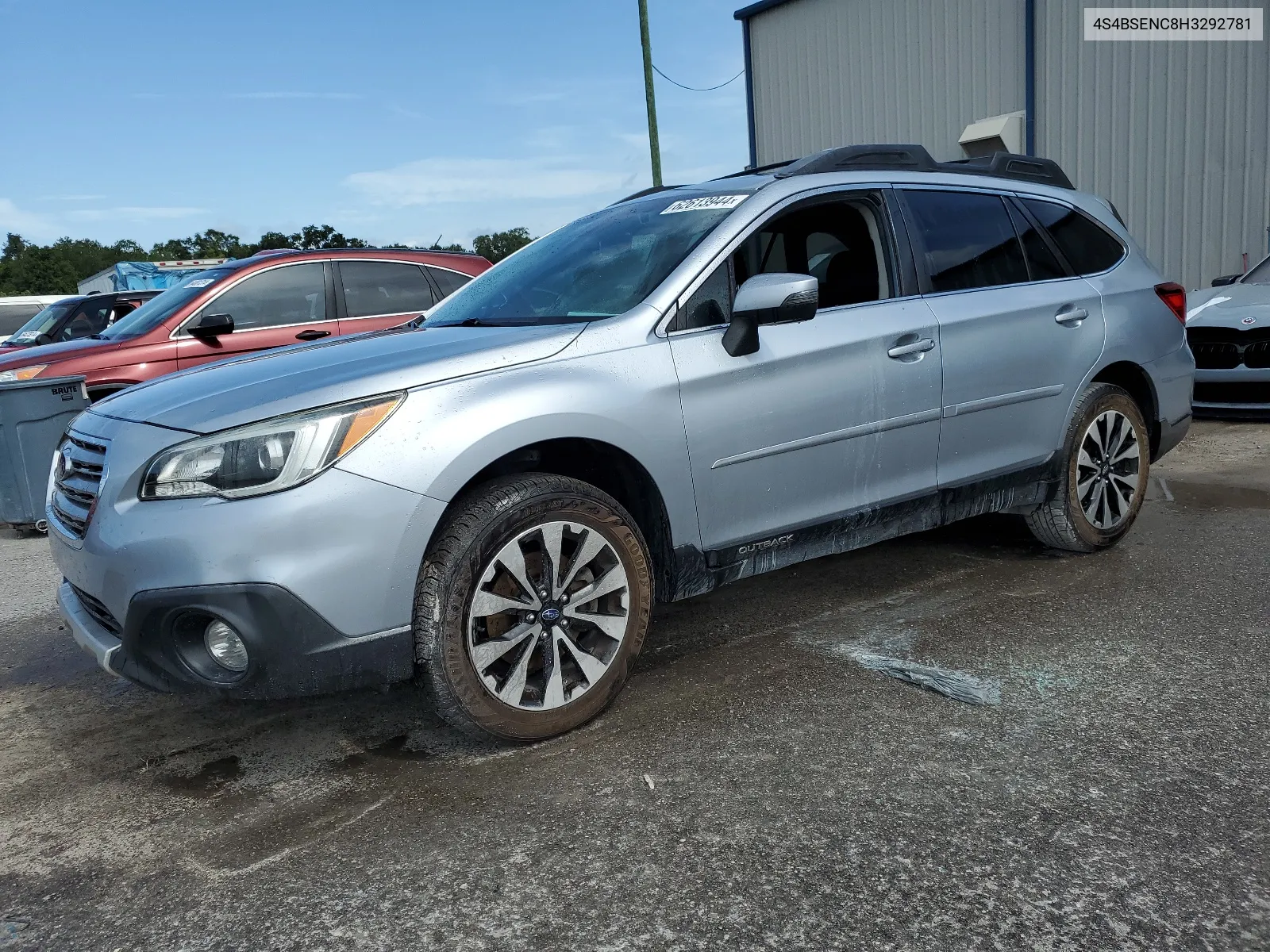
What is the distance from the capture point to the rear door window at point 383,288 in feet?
27.4

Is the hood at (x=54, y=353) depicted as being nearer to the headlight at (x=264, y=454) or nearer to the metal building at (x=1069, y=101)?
the headlight at (x=264, y=454)

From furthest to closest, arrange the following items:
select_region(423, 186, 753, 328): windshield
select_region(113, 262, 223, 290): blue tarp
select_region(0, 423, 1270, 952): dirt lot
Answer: select_region(113, 262, 223, 290): blue tarp
select_region(423, 186, 753, 328): windshield
select_region(0, 423, 1270, 952): dirt lot

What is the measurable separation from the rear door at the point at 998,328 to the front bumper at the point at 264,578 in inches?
87.6

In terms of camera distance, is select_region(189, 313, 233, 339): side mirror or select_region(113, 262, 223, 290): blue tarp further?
select_region(113, 262, 223, 290): blue tarp

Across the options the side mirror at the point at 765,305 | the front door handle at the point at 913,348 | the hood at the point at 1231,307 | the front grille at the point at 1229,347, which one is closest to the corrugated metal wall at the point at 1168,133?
the hood at the point at 1231,307

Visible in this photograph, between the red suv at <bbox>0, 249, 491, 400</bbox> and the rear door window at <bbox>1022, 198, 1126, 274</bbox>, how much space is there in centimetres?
441

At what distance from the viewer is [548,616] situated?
3.03 meters

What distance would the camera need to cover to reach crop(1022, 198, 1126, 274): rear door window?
15.4ft

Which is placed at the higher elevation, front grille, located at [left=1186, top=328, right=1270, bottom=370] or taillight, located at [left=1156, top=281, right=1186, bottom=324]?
taillight, located at [left=1156, top=281, right=1186, bottom=324]

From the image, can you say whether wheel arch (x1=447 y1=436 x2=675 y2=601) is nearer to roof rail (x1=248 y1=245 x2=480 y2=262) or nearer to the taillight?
the taillight

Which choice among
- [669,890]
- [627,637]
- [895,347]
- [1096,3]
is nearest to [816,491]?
[895,347]

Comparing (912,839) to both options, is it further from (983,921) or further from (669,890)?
(669,890)

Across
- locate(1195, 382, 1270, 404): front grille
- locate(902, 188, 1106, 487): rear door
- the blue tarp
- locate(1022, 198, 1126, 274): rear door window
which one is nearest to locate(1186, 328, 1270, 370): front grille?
locate(1195, 382, 1270, 404): front grille

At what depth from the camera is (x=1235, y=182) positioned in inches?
490
